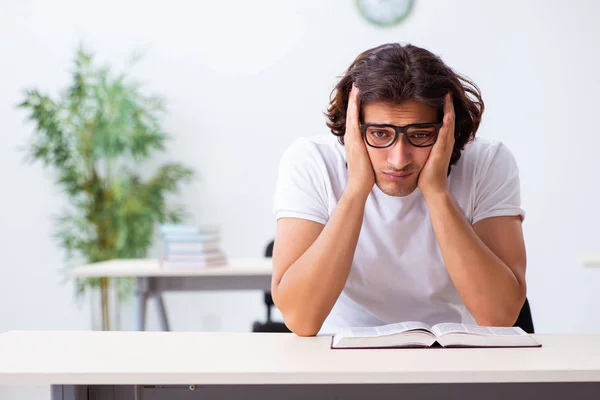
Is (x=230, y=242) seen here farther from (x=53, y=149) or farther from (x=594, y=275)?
(x=594, y=275)

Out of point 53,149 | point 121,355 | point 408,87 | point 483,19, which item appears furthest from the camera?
point 483,19

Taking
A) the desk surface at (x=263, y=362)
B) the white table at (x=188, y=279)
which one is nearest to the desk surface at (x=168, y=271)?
the white table at (x=188, y=279)

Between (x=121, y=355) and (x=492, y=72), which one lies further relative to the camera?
(x=492, y=72)

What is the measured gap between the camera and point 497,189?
1.73 meters

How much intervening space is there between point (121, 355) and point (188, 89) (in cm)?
356

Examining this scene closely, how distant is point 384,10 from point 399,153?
325cm

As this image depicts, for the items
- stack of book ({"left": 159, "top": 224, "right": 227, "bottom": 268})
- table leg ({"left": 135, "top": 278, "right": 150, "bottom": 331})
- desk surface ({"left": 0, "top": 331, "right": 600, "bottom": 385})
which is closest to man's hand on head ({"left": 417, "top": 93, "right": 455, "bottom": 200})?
desk surface ({"left": 0, "top": 331, "right": 600, "bottom": 385})

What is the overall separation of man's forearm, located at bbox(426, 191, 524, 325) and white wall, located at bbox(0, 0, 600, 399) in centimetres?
311

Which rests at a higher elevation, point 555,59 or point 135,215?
point 555,59

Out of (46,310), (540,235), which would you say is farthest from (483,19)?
(46,310)

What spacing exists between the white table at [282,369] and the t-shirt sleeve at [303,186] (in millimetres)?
334

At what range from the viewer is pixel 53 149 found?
435 cm

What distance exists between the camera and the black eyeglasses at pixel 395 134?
1.60 meters

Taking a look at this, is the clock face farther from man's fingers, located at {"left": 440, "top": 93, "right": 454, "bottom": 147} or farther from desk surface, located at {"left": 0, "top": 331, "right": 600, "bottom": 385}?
desk surface, located at {"left": 0, "top": 331, "right": 600, "bottom": 385}
